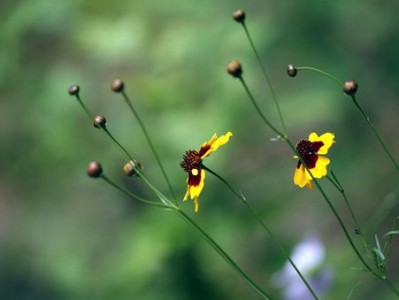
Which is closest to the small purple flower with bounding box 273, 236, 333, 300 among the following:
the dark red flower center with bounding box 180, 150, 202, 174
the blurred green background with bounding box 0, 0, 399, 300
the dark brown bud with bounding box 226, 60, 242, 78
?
the blurred green background with bounding box 0, 0, 399, 300

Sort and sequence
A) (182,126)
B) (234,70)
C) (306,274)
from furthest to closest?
(182,126)
(306,274)
(234,70)

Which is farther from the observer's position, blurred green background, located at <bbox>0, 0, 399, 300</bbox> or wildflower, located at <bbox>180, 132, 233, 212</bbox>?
blurred green background, located at <bbox>0, 0, 399, 300</bbox>

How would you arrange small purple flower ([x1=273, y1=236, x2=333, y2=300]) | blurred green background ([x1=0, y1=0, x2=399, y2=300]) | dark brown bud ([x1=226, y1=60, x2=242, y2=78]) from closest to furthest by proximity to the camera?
dark brown bud ([x1=226, y1=60, x2=242, y2=78]), small purple flower ([x1=273, y1=236, x2=333, y2=300]), blurred green background ([x1=0, y1=0, x2=399, y2=300])

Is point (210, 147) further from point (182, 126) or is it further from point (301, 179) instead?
point (182, 126)

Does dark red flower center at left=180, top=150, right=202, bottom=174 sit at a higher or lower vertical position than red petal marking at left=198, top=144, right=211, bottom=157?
lower

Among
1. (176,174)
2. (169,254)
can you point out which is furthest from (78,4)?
(169,254)

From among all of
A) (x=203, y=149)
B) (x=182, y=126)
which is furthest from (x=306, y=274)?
(x=203, y=149)

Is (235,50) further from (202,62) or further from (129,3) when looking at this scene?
(129,3)

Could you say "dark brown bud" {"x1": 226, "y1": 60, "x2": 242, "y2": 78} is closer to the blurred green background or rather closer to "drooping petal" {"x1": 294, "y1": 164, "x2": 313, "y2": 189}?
"drooping petal" {"x1": 294, "y1": 164, "x2": 313, "y2": 189}
